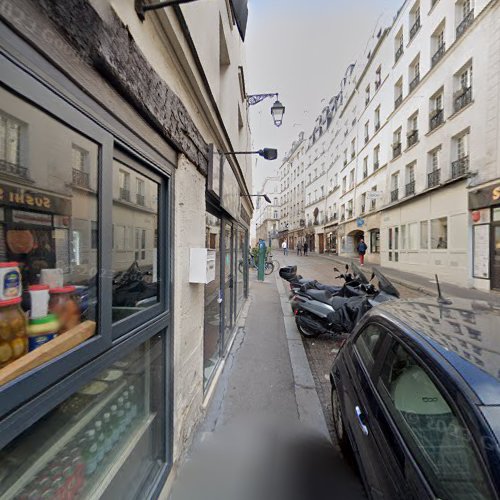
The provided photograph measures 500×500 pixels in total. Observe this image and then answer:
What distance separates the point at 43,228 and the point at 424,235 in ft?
51.7

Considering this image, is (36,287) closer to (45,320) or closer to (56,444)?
(45,320)

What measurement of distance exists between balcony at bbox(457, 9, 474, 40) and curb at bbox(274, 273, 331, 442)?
13.6m

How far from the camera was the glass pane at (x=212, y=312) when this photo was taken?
3.33 meters

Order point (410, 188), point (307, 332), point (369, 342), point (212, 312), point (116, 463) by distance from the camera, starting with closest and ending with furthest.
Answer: point (116, 463) < point (369, 342) < point (212, 312) < point (307, 332) < point (410, 188)

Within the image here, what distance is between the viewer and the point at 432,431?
1199mm

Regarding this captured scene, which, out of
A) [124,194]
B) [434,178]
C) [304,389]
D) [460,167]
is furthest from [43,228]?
[434,178]

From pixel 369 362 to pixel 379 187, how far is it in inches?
761

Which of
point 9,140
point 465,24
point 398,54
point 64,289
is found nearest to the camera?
point 9,140

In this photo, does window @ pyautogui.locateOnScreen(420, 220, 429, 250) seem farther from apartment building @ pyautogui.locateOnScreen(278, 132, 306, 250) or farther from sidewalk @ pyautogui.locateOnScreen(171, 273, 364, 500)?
apartment building @ pyautogui.locateOnScreen(278, 132, 306, 250)

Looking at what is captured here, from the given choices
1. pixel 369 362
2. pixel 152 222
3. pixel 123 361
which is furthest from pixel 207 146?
pixel 369 362

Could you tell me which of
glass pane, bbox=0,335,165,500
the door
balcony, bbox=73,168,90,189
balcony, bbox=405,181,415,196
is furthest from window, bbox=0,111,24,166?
balcony, bbox=405,181,415,196

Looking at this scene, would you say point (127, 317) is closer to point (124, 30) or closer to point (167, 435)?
point (167, 435)

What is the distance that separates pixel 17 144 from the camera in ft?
3.12

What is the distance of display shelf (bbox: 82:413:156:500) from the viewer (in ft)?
4.58
